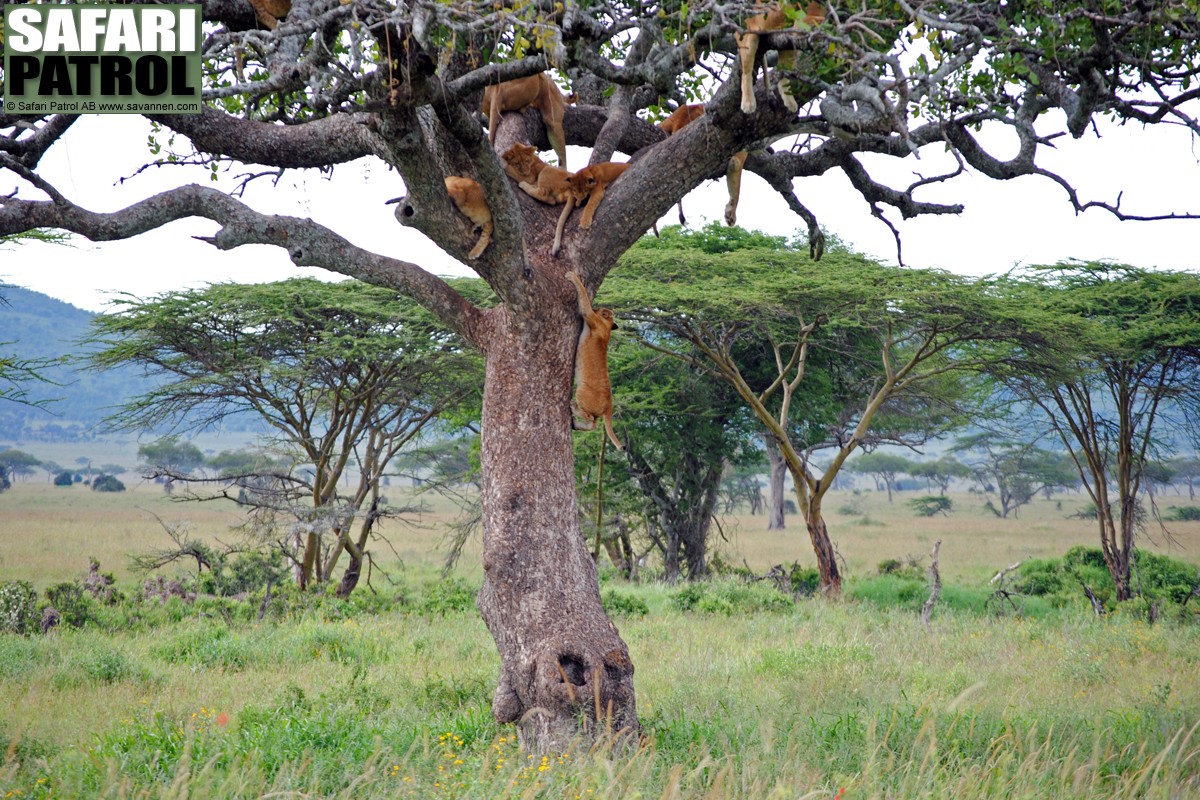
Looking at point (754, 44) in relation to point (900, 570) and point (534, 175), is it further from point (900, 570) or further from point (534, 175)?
point (900, 570)

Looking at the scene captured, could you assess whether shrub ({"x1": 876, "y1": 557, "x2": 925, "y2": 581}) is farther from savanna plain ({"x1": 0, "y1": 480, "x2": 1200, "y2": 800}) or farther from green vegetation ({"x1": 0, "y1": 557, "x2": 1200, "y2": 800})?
green vegetation ({"x1": 0, "y1": 557, "x2": 1200, "y2": 800})

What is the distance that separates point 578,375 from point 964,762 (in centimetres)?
294

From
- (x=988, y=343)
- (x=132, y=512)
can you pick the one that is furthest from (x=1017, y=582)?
(x=132, y=512)

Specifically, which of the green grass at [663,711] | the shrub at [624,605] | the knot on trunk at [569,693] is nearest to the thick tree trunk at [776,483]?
the shrub at [624,605]

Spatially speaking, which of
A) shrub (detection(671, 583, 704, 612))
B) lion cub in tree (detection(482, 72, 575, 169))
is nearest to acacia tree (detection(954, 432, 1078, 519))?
shrub (detection(671, 583, 704, 612))

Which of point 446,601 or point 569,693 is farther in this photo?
point 446,601

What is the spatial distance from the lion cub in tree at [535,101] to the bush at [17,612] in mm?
8148

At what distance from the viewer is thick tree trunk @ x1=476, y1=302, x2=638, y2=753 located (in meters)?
5.09

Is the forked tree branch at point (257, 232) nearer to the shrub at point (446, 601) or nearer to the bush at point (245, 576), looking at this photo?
the shrub at point (446, 601)

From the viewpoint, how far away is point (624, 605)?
40.4 feet

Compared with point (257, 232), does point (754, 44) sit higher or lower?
higher

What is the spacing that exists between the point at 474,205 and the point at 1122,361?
42.1 ft

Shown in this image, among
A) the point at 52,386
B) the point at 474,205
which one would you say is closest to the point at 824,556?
the point at 474,205

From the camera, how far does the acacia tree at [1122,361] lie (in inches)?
536
